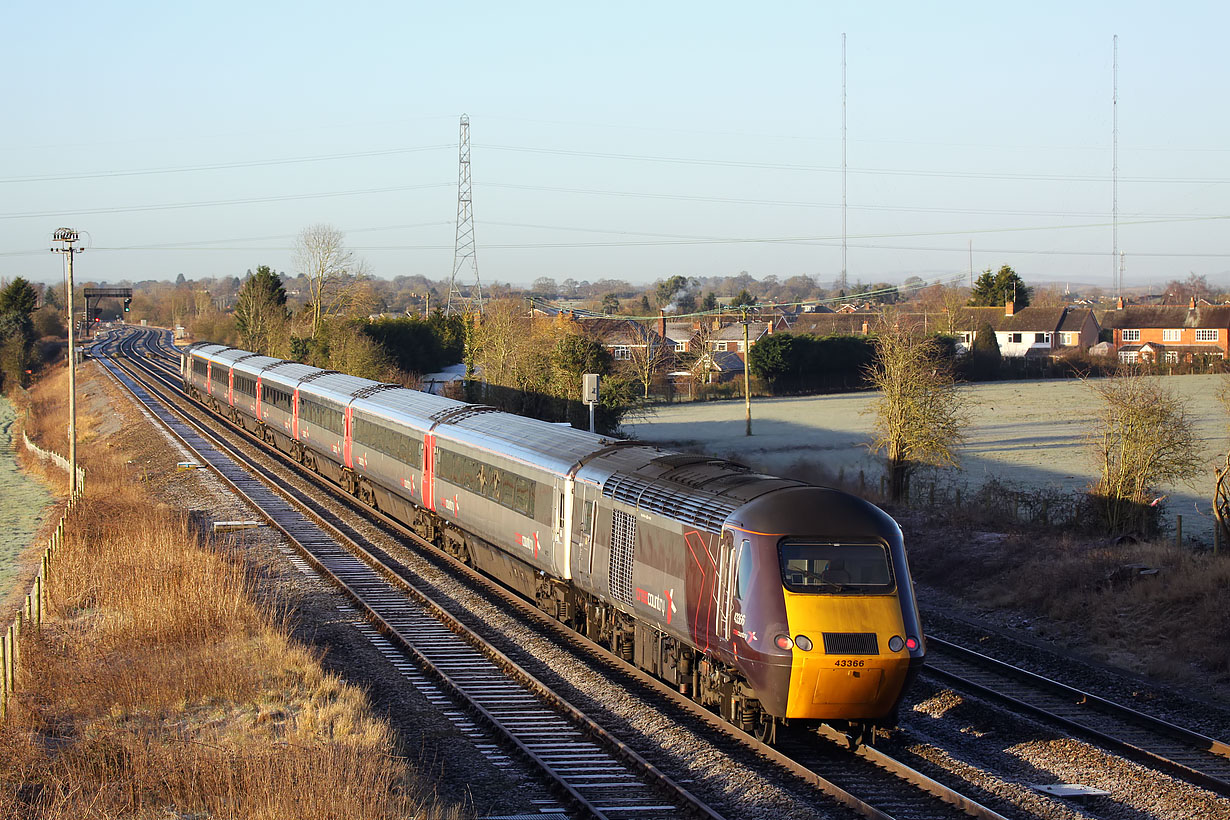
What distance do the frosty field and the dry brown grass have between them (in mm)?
19764

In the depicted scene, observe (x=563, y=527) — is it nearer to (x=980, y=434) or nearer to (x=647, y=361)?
(x=980, y=434)

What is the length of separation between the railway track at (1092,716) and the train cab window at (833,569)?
3.39 m

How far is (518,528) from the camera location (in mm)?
17656

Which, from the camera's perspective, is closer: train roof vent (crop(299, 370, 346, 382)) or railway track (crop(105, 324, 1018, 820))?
railway track (crop(105, 324, 1018, 820))

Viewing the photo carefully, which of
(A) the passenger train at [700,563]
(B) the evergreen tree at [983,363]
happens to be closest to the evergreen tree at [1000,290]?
(B) the evergreen tree at [983,363]

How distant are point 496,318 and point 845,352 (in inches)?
1396

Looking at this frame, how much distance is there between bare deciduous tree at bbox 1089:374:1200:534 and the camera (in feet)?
76.2

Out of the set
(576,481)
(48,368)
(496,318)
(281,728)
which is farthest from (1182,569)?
(48,368)

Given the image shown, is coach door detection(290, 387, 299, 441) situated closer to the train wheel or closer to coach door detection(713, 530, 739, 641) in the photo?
coach door detection(713, 530, 739, 641)

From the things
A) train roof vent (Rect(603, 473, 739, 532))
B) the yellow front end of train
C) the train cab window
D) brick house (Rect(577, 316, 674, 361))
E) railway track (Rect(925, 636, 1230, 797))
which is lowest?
railway track (Rect(925, 636, 1230, 797))

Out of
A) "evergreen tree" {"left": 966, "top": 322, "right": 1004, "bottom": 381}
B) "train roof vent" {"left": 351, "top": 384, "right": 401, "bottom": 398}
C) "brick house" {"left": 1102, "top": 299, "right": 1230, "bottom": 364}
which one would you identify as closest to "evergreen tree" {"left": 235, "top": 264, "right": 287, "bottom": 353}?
"train roof vent" {"left": 351, "top": 384, "right": 401, "bottom": 398}

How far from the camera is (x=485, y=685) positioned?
1406cm

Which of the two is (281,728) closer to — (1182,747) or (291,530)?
(1182,747)

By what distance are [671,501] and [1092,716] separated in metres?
5.76
